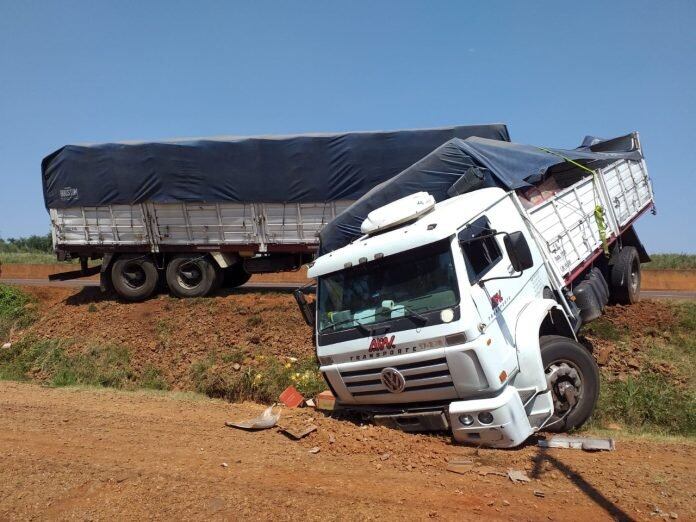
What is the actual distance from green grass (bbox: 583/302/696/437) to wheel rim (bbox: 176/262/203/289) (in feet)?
26.5

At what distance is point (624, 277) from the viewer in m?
9.19

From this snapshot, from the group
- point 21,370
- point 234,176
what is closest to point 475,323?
point 234,176

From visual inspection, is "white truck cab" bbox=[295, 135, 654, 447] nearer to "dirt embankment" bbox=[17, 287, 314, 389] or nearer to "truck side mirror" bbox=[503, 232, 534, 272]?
"truck side mirror" bbox=[503, 232, 534, 272]

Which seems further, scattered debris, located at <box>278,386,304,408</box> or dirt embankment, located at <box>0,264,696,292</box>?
dirt embankment, located at <box>0,264,696,292</box>

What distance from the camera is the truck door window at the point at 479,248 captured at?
5.34m

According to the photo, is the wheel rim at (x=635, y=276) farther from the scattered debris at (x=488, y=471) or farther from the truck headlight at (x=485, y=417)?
the scattered debris at (x=488, y=471)

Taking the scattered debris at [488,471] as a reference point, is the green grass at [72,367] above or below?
below

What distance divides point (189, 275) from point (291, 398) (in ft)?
19.4

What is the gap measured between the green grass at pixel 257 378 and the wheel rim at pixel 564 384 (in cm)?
354

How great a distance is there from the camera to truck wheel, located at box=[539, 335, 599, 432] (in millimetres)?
5660

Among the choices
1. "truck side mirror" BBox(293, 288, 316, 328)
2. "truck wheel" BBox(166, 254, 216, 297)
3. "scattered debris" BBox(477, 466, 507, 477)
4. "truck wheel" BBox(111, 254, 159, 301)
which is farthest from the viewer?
"truck wheel" BBox(111, 254, 159, 301)

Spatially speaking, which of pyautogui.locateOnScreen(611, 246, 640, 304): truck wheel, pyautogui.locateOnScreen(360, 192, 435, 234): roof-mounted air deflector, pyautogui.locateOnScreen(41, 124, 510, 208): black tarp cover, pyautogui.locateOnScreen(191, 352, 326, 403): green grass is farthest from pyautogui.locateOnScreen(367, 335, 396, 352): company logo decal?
pyautogui.locateOnScreen(41, 124, 510, 208): black tarp cover

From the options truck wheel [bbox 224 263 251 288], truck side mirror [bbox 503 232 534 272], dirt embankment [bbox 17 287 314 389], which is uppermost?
truck side mirror [bbox 503 232 534 272]

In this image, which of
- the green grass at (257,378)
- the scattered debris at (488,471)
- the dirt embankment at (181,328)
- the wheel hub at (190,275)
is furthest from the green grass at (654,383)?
the wheel hub at (190,275)
